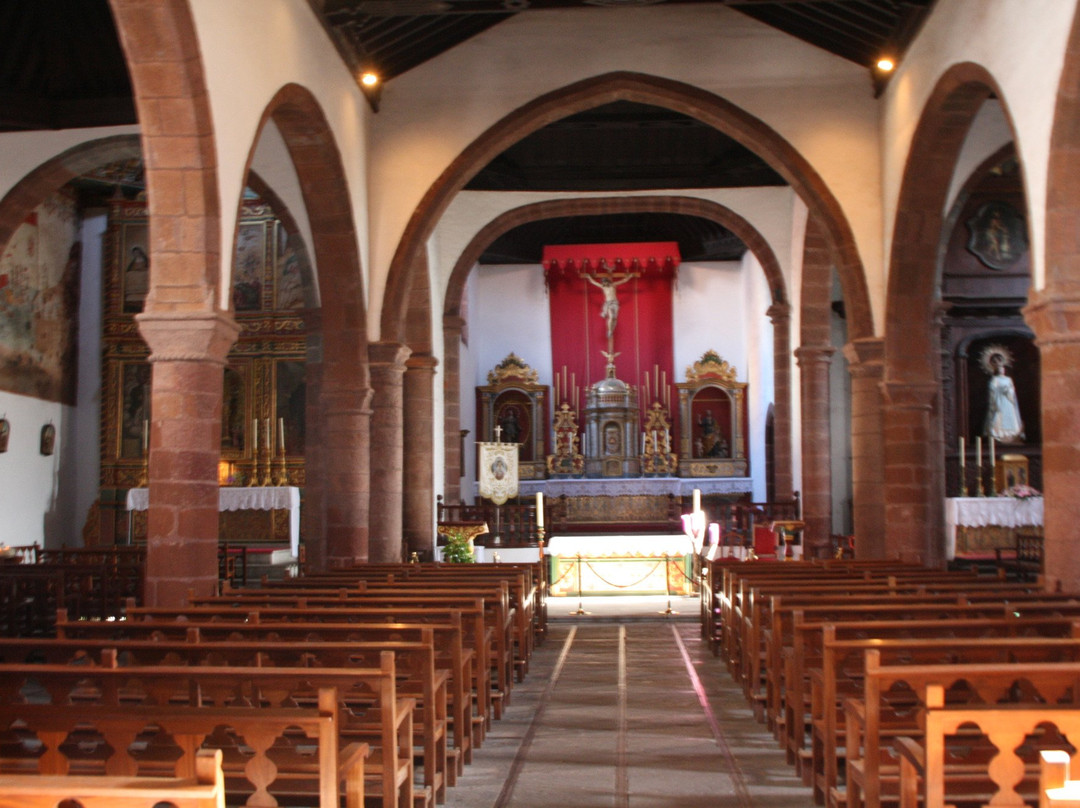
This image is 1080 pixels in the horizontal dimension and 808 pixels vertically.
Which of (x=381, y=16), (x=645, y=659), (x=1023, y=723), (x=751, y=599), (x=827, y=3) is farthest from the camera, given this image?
(x=827, y=3)

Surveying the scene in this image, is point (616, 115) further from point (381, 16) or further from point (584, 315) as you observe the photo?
point (584, 315)

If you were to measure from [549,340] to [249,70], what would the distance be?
49.3 feet

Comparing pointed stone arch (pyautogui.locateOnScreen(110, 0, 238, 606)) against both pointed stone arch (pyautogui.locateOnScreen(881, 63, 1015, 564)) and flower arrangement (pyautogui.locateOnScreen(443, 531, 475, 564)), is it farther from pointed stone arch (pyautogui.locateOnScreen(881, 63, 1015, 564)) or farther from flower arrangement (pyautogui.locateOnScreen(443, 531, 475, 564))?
pointed stone arch (pyautogui.locateOnScreen(881, 63, 1015, 564))

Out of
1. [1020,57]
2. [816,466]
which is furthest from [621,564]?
[1020,57]

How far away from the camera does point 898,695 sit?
16.3ft

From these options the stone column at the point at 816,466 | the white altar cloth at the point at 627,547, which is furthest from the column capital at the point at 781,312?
the white altar cloth at the point at 627,547

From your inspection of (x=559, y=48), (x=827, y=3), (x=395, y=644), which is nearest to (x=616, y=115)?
(x=559, y=48)

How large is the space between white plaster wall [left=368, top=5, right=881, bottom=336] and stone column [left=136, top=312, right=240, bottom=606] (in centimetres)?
496

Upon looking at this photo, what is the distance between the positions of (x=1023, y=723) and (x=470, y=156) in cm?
1092

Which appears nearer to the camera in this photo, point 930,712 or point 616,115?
point 930,712

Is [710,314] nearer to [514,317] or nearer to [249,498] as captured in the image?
[514,317]

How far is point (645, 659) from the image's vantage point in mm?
9344

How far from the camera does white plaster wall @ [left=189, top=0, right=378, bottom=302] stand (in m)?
7.98

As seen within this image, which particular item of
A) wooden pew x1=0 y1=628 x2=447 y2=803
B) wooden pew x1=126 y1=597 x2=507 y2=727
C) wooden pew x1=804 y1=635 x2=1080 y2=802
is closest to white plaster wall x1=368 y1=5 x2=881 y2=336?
wooden pew x1=126 y1=597 x2=507 y2=727
